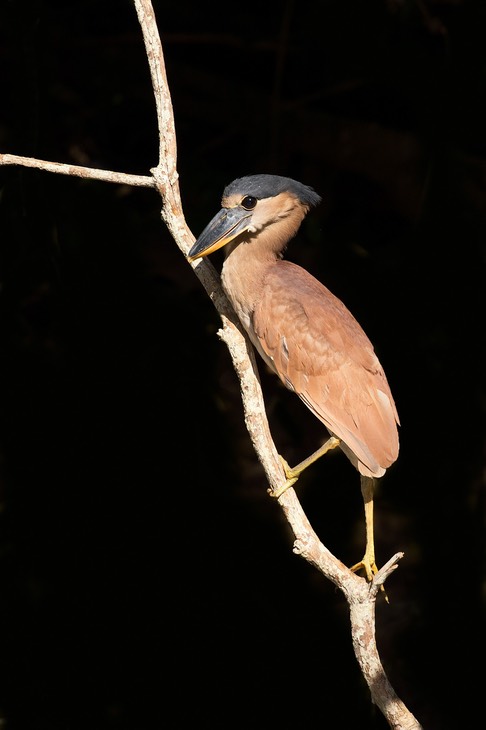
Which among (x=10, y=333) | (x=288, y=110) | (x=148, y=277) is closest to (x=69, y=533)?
(x=10, y=333)

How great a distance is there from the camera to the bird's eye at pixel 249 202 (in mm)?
2324

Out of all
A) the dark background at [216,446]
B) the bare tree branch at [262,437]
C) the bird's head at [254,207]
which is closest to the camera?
the bare tree branch at [262,437]

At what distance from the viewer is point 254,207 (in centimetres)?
235

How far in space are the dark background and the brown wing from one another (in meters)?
0.85

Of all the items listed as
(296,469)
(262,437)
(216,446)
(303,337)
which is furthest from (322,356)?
(216,446)

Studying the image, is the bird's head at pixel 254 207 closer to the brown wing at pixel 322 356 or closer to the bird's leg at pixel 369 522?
the brown wing at pixel 322 356

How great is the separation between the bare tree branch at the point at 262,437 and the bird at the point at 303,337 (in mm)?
203

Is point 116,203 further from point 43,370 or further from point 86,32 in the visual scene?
point 86,32

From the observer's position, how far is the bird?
2279 mm

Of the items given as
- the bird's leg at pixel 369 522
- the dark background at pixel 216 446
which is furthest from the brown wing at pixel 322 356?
the dark background at pixel 216 446

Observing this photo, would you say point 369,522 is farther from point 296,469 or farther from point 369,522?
point 296,469

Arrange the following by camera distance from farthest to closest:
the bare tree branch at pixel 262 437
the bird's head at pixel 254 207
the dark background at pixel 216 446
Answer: the dark background at pixel 216 446
the bird's head at pixel 254 207
the bare tree branch at pixel 262 437

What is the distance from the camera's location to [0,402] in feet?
10.7

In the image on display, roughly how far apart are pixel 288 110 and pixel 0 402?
4.98ft
